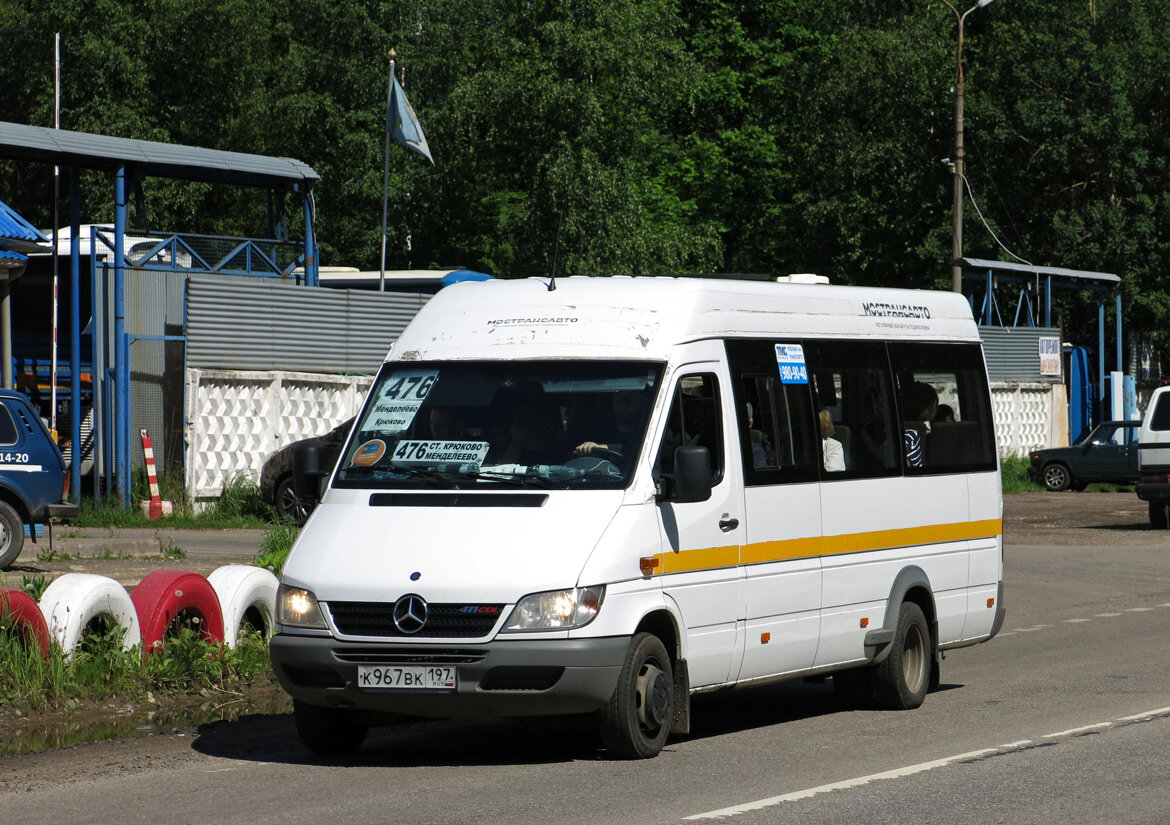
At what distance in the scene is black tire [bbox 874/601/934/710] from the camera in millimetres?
10719

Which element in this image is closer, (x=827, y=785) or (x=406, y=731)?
(x=827, y=785)

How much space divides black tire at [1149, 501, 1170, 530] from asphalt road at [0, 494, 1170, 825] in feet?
53.7

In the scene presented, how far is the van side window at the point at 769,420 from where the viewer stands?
962 centimetres

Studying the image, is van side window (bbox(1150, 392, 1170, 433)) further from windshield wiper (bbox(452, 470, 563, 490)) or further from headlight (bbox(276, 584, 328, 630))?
headlight (bbox(276, 584, 328, 630))

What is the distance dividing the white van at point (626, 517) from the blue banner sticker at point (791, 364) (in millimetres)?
13

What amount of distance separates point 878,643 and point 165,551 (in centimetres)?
1091

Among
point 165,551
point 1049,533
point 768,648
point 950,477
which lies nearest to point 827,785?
point 768,648

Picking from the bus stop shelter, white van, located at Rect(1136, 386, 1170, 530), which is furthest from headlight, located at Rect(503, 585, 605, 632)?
white van, located at Rect(1136, 386, 1170, 530)

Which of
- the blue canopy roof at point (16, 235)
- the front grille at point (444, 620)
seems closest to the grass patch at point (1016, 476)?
the blue canopy roof at point (16, 235)

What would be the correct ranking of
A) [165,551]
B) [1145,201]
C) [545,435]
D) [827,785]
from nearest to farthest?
[827,785], [545,435], [165,551], [1145,201]

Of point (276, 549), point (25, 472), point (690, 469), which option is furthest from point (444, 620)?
point (25, 472)

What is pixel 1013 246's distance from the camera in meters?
54.1

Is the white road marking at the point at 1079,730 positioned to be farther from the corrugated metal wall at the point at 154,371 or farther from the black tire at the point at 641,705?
the corrugated metal wall at the point at 154,371

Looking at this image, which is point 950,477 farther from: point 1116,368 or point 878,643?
point 1116,368
